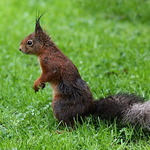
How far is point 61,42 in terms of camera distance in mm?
6379

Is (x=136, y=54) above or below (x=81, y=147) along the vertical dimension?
above

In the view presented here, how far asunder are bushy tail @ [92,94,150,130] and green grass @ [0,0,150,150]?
0.11m

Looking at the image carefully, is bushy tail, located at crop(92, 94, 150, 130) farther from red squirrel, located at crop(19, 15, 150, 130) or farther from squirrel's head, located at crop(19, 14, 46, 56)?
squirrel's head, located at crop(19, 14, 46, 56)

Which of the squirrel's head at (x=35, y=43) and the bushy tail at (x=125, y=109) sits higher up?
the squirrel's head at (x=35, y=43)

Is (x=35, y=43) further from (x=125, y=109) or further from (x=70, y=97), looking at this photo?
(x=125, y=109)

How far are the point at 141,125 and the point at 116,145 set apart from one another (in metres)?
0.37

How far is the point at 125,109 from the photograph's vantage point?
314cm

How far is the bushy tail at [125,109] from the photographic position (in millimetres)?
2992

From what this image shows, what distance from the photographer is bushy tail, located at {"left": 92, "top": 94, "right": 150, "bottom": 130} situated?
9.82ft

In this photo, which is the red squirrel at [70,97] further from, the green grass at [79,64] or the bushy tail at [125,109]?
the green grass at [79,64]

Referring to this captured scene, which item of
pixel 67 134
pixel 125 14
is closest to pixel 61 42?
pixel 125 14

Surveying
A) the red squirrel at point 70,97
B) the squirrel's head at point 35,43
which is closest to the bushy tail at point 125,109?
the red squirrel at point 70,97

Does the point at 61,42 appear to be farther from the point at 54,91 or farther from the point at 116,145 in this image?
the point at 116,145

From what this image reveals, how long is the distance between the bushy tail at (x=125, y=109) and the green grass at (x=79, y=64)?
0.11m
